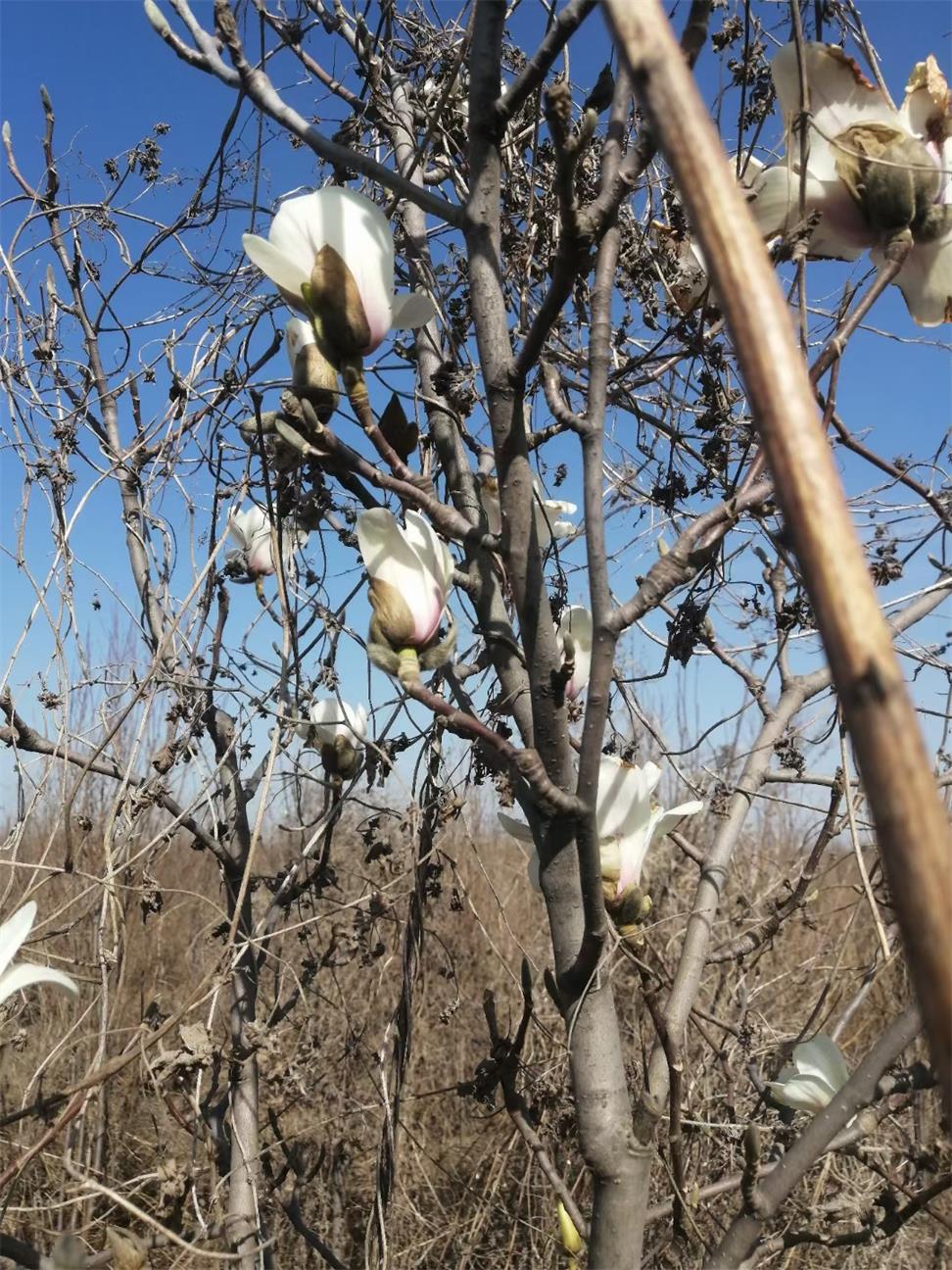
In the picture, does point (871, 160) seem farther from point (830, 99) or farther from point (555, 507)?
point (555, 507)

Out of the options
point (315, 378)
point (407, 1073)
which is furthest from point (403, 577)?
point (407, 1073)

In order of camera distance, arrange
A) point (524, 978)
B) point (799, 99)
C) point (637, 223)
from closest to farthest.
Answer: point (799, 99), point (524, 978), point (637, 223)

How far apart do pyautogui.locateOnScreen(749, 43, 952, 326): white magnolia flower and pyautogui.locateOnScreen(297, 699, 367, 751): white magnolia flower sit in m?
0.60

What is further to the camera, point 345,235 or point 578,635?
point 578,635

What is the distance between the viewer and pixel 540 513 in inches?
26.9

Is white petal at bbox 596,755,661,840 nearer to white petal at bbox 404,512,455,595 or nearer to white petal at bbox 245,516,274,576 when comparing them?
white petal at bbox 404,512,455,595

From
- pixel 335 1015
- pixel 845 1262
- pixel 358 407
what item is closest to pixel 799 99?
pixel 358 407

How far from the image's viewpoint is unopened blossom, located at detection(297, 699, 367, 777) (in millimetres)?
911

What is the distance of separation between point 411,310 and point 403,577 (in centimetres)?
15

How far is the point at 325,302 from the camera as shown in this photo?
0.49 m

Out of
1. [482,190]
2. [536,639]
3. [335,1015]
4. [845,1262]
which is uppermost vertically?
[482,190]

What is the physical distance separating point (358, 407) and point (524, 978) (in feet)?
1.36

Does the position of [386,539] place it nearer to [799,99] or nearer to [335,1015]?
[799,99]

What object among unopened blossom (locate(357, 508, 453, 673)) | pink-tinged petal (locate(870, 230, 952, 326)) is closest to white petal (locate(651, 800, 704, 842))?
unopened blossom (locate(357, 508, 453, 673))
